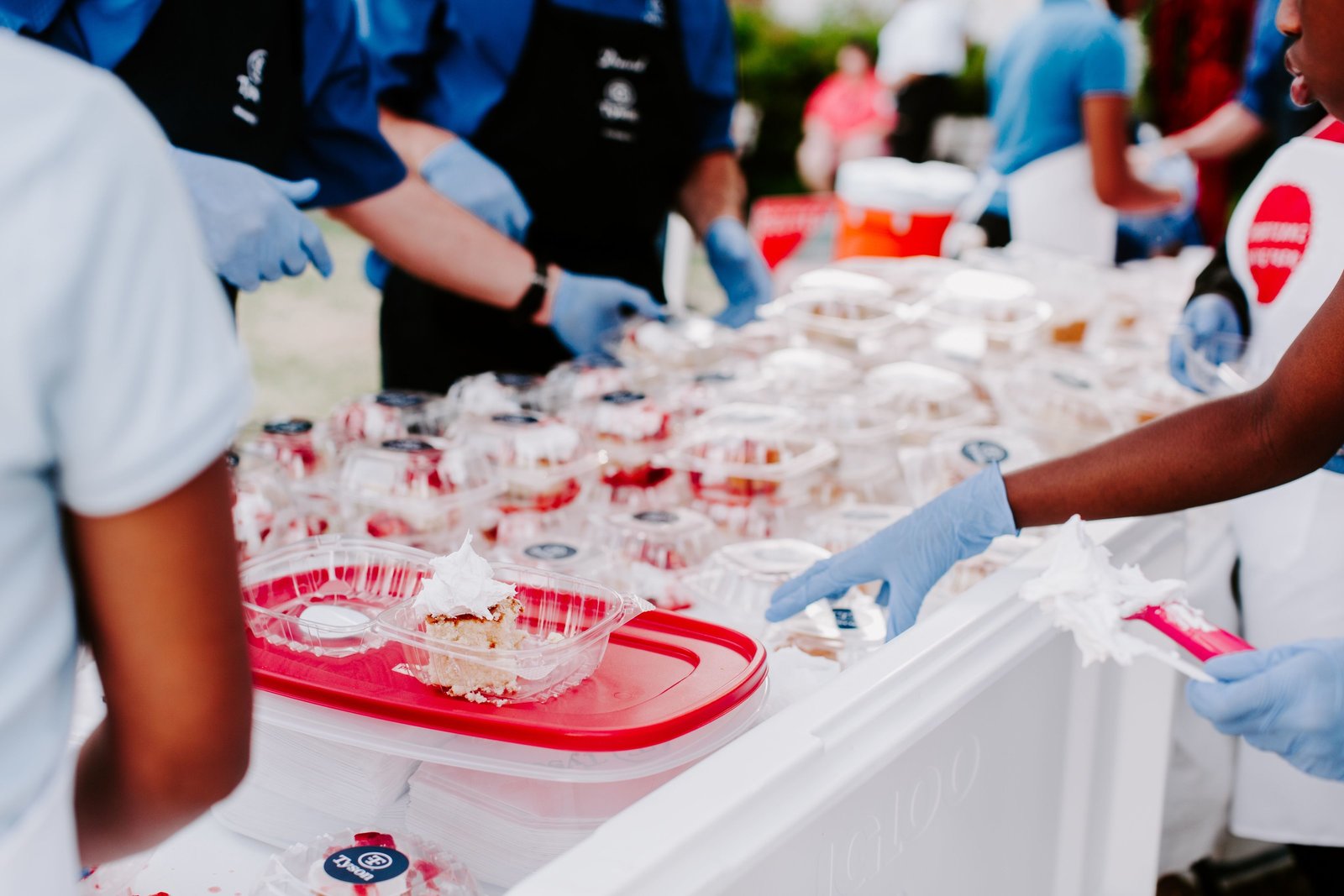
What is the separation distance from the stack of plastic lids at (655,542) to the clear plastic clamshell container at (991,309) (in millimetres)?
1217

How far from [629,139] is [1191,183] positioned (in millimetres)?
2512

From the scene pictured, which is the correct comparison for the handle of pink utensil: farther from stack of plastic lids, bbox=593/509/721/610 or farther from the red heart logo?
the red heart logo

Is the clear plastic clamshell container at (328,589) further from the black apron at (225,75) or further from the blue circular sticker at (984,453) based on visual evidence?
the blue circular sticker at (984,453)

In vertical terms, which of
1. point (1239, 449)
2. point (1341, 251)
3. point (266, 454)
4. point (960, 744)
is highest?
point (1341, 251)

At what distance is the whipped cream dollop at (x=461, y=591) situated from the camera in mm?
1028

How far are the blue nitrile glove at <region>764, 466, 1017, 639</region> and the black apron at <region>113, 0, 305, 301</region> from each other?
1.10 metres

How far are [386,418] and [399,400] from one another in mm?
112

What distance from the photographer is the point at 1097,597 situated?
3.43 feet

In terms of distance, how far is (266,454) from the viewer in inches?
68.5

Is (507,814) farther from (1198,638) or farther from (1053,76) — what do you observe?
(1053,76)

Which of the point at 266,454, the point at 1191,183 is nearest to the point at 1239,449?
the point at 266,454

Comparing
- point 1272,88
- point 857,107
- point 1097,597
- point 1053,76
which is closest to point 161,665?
point 1097,597

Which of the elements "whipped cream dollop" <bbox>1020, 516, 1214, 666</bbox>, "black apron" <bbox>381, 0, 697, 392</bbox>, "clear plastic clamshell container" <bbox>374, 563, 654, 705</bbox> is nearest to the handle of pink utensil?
"whipped cream dollop" <bbox>1020, 516, 1214, 666</bbox>

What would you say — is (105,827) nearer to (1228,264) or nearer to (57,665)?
(57,665)
